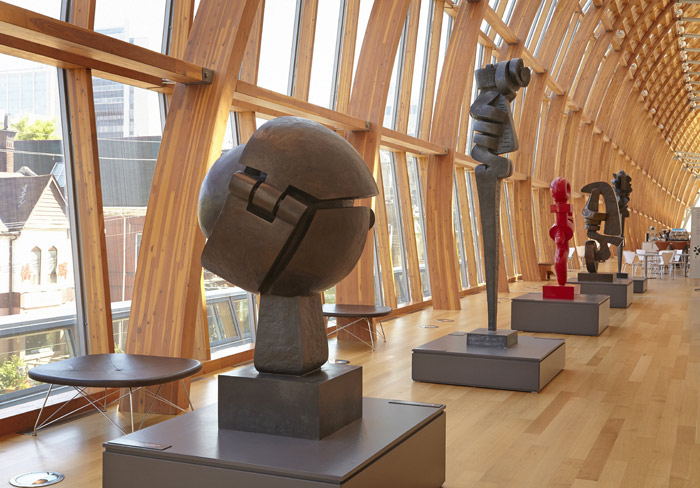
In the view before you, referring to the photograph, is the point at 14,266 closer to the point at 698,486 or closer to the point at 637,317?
the point at 698,486

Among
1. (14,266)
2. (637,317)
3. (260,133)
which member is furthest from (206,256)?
(637,317)

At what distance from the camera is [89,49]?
4664 millimetres

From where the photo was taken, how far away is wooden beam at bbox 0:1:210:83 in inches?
164

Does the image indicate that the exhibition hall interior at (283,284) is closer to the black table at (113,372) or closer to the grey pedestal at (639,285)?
the black table at (113,372)

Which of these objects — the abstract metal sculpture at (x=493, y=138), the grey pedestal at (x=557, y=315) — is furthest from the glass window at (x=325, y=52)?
the grey pedestal at (x=557, y=315)

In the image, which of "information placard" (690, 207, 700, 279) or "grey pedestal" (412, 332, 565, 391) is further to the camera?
"information placard" (690, 207, 700, 279)

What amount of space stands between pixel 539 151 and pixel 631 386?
574 inches

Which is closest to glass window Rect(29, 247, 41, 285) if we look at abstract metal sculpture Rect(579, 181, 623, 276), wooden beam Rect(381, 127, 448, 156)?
wooden beam Rect(381, 127, 448, 156)

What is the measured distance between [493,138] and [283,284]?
387 centimetres

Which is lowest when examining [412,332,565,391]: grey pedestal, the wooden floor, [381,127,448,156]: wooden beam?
the wooden floor

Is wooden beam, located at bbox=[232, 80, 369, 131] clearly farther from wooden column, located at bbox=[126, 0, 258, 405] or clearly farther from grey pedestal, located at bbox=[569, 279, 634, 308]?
grey pedestal, located at bbox=[569, 279, 634, 308]

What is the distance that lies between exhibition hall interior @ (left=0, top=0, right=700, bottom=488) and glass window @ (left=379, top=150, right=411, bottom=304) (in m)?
0.07

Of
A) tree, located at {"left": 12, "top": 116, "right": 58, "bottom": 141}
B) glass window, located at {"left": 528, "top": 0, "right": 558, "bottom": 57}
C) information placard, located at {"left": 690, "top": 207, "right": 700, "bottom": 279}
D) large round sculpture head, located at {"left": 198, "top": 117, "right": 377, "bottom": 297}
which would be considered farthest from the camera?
glass window, located at {"left": 528, "top": 0, "right": 558, "bottom": 57}

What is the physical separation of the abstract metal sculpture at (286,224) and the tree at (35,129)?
2663mm
